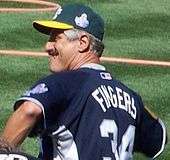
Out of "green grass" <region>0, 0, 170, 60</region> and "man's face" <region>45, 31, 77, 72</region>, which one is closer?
"man's face" <region>45, 31, 77, 72</region>

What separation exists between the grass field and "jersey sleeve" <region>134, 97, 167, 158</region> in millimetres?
3487

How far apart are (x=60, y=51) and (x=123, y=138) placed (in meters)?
0.52

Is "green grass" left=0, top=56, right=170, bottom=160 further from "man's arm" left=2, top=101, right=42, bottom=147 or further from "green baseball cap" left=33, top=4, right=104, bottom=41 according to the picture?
"man's arm" left=2, top=101, right=42, bottom=147

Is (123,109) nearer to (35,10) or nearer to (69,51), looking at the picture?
(69,51)

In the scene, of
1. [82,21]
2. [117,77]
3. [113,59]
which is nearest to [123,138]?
[82,21]

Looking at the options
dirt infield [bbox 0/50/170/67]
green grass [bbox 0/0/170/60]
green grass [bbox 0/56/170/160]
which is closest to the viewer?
green grass [bbox 0/56/170/160]

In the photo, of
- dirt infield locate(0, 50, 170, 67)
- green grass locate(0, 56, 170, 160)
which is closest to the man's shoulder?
green grass locate(0, 56, 170, 160)

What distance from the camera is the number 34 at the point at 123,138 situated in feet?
13.1

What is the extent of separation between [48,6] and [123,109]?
1461cm

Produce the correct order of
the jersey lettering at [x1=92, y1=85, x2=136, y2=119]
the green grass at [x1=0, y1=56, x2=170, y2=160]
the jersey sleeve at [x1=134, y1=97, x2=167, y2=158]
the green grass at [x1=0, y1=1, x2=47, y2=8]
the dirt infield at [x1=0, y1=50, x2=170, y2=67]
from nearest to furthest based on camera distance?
the jersey lettering at [x1=92, y1=85, x2=136, y2=119] → the jersey sleeve at [x1=134, y1=97, x2=167, y2=158] → the green grass at [x1=0, y1=56, x2=170, y2=160] → the dirt infield at [x1=0, y1=50, x2=170, y2=67] → the green grass at [x1=0, y1=1, x2=47, y2=8]

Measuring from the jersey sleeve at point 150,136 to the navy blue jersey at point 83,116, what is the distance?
0.73 feet

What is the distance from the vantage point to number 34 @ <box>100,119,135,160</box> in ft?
13.1

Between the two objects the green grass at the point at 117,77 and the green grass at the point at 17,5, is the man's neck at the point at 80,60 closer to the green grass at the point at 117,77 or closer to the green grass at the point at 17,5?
the green grass at the point at 117,77

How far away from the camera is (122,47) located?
47.7 ft
